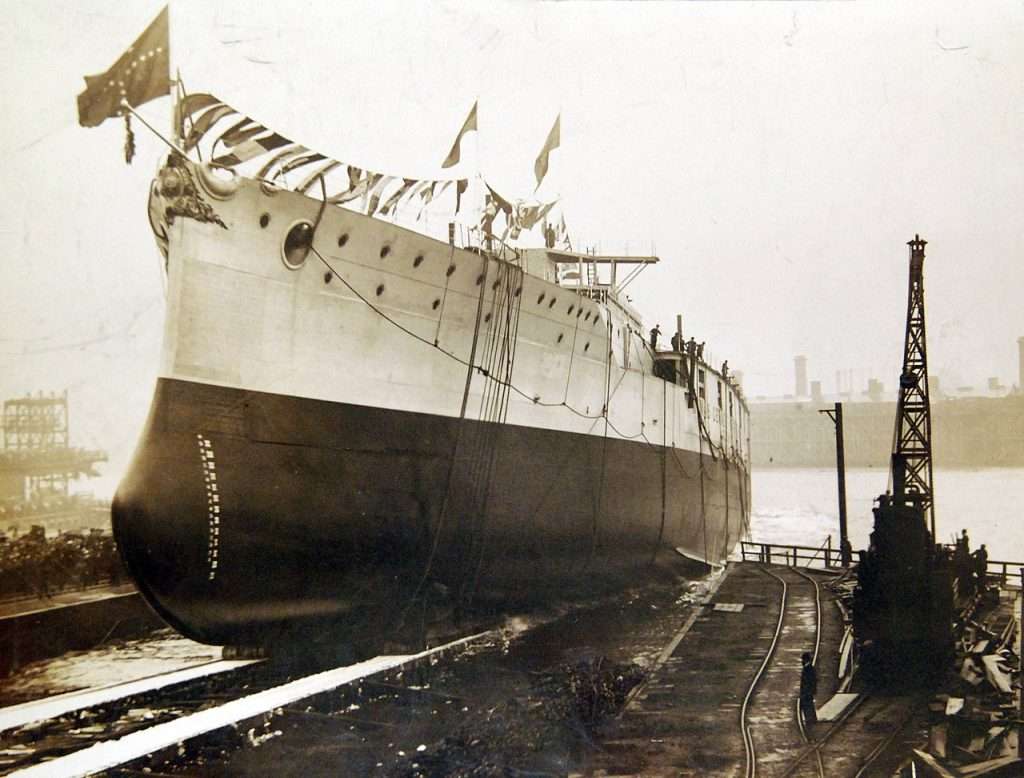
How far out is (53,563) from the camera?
851cm

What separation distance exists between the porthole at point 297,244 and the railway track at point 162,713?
295 centimetres

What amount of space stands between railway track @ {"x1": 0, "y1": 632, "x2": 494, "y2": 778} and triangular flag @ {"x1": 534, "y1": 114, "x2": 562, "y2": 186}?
4102mm

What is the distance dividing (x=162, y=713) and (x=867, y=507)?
22.1m

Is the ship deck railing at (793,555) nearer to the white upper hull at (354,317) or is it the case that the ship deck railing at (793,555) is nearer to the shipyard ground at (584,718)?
the shipyard ground at (584,718)

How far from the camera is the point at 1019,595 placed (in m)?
8.67

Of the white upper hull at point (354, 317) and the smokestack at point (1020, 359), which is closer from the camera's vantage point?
the white upper hull at point (354, 317)

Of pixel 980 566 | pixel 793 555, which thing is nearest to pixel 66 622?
pixel 980 566

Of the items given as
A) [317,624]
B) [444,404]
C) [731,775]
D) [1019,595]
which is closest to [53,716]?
[317,624]

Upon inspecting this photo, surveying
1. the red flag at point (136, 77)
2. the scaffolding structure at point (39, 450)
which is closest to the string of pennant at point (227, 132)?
the red flag at point (136, 77)

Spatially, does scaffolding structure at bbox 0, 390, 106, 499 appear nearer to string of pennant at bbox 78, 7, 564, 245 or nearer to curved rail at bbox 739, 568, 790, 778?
string of pennant at bbox 78, 7, 564, 245

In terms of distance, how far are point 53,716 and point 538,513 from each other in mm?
4226

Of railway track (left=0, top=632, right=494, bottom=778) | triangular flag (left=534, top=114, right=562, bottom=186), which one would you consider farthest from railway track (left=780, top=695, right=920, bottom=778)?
triangular flag (left=534, top=114, right=562, bottom=186)

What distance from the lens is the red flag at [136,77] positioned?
15.8 ft

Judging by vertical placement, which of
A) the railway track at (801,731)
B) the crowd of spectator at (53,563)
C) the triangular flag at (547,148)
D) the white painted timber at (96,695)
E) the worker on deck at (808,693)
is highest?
the triangular flag at (547,148)
